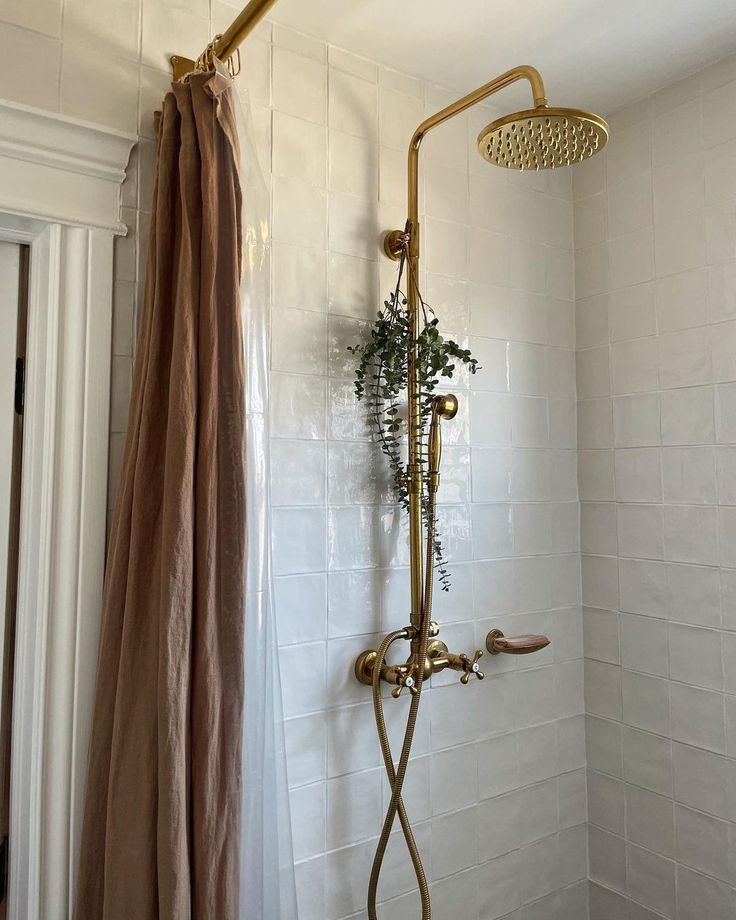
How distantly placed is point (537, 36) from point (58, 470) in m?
1.26

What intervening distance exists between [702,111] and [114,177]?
4.16 feet

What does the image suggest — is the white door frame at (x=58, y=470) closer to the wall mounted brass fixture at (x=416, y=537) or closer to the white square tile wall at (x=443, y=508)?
the white square tile wall at (x=443, y=508)

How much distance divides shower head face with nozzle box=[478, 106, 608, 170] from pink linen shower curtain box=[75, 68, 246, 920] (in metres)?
0.43

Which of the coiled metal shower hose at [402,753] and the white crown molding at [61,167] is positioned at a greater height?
the white crown molding at [61,167]

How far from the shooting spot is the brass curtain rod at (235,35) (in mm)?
1033

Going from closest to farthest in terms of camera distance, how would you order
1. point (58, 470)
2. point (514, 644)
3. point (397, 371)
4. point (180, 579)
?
point (180, 579), point (58, 470), point (397, 371), point (514, 644)

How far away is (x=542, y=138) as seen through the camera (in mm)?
1186

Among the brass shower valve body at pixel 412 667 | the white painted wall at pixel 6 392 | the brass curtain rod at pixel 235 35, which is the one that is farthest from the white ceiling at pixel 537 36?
the brass shower valve body at pixel 412 667

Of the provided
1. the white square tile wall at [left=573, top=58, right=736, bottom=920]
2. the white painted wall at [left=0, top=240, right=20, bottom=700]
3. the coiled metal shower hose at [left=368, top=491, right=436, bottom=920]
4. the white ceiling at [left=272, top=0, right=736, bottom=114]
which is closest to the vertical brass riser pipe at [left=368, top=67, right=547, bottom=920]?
the coiled metal shower hose at [left=368, top=491, right=436, bottom=920]

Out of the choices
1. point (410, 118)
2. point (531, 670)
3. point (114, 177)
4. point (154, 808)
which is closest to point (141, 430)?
point (114, 177)

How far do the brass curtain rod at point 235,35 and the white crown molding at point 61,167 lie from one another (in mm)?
176

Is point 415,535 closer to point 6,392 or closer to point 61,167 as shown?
point 6,392

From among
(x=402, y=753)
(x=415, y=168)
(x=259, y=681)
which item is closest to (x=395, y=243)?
(x=415, y=168)

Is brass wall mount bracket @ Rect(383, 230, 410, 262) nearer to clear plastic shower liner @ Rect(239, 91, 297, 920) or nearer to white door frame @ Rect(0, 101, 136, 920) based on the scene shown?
clear plastic shower liner @ Rect(239, 91, 297, 920)
